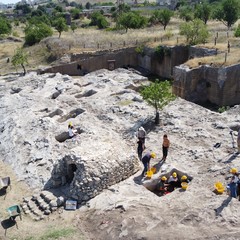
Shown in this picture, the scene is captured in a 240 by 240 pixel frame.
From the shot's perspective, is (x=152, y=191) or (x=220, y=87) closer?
(x=152, y=191)

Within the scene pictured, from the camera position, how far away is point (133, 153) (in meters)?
14.3

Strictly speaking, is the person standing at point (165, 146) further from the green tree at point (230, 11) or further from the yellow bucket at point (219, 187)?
the green tree at point (230, 11)

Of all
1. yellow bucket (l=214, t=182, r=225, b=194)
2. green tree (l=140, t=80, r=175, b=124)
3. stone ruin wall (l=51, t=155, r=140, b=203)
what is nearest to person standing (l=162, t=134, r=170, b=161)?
stone ruin wall (l=51, t=155, r=140, b=203)

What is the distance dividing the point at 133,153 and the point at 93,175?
7.27 feet

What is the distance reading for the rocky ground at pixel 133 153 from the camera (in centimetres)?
1081

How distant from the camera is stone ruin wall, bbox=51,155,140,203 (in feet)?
42.0

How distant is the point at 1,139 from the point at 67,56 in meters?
16.7

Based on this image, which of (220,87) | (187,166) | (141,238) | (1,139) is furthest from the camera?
(220,87)

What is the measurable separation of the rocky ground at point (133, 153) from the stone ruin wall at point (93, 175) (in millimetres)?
299

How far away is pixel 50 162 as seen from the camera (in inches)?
623

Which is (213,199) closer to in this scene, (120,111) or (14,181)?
(14,181)

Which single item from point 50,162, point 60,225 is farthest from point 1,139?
point 60,225

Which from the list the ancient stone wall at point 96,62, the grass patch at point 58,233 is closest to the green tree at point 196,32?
the ancient stone wall at point 96,62

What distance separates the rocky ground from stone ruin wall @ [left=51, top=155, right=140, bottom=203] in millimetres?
299
